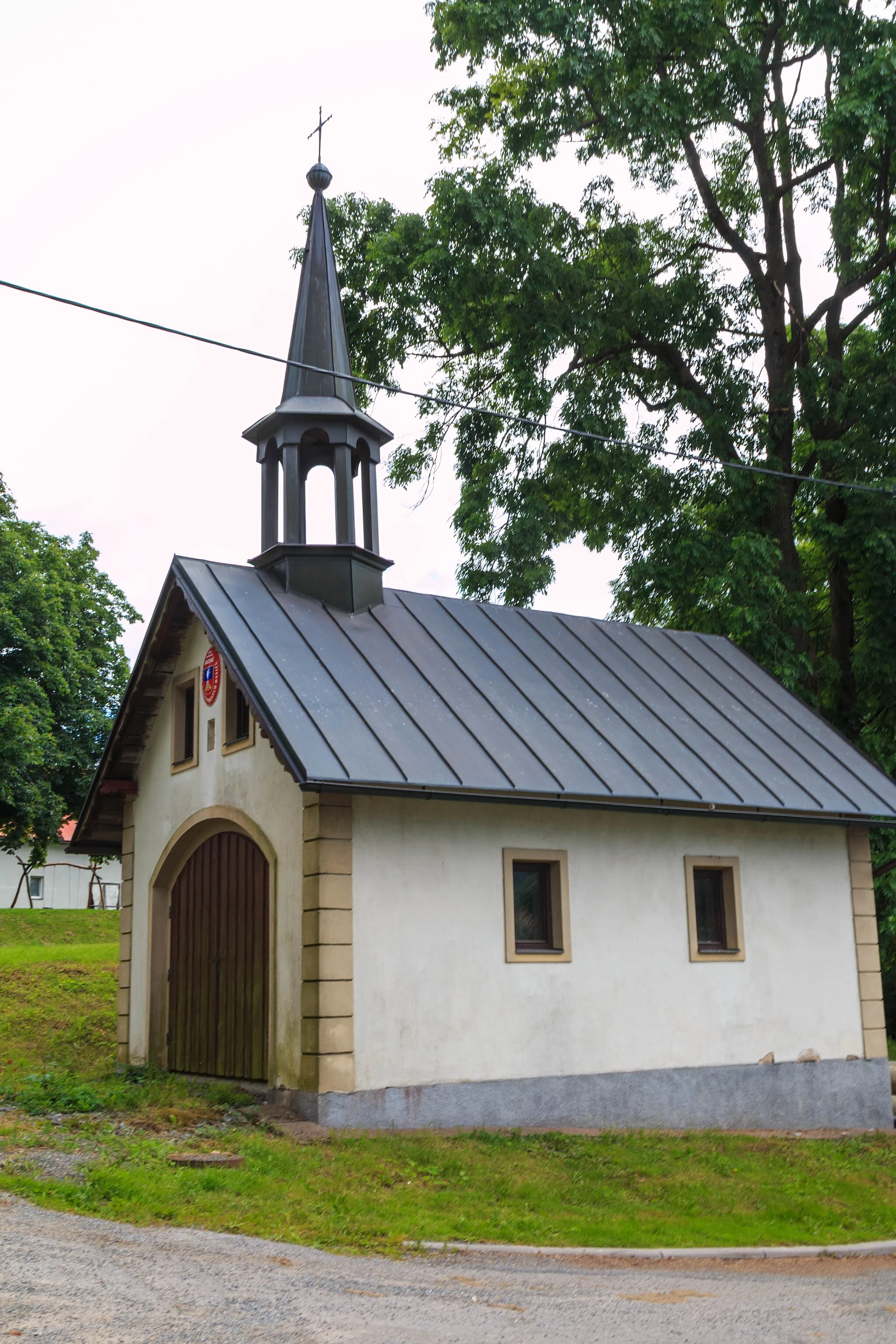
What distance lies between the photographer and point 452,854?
1266cm

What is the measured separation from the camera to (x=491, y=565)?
21.6 m

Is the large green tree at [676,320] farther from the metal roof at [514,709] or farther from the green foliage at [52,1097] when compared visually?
the green foliage at [52,1097]

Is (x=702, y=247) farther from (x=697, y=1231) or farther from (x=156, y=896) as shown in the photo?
(x=697, y=1231)

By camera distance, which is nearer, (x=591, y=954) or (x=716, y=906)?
(x=591, y=954)

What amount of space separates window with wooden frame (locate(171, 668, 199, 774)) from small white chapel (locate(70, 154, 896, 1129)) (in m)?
0.03

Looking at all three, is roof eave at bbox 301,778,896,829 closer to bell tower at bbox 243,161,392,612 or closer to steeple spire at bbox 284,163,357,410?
bell tower at bbox 243,161,392,612

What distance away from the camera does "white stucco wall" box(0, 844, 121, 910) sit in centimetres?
4934

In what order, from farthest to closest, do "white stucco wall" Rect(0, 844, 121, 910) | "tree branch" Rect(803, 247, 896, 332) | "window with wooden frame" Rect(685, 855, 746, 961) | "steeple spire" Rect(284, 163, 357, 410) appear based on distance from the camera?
"white stucco wall" Rect(0, 844, 121, 910) < "tree branch" Rect(803, 247, 896, 332) < "steeple spire" Rect(284, 163, 357, 410) < "window with wooden frame" Rect(685, 855, 746, 961)

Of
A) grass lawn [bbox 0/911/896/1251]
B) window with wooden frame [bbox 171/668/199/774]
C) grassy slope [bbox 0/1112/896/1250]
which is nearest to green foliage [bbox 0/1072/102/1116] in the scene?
grass lawn [bbox 0/911/896/1251]

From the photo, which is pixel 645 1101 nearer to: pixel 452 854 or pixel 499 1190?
pixel 452 854

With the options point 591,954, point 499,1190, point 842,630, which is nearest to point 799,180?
point 842,630

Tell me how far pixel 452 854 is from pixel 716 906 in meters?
3.71

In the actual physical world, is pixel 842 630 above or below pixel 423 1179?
above

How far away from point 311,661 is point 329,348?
5.12m
